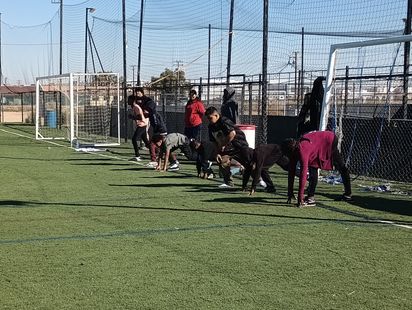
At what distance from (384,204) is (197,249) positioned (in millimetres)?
4117

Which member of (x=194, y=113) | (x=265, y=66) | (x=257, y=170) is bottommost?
(x=257, y=170)

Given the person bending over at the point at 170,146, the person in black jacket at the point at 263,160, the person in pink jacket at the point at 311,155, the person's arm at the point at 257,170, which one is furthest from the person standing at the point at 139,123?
the person in pink jacket at the point at 311,155

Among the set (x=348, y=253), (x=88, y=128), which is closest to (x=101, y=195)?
(x=348, y=253)

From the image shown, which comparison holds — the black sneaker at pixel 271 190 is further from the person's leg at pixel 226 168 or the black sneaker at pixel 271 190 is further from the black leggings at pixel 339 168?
the black leggings at pixel 339 168

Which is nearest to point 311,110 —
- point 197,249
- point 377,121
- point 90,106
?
Answer: point 377,121

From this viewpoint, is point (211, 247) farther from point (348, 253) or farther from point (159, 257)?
point (348, 253)

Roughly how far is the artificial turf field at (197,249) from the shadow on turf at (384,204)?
0.02 metres

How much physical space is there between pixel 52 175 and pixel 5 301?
8.24 meters

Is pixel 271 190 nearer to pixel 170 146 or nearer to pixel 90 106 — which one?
pixel 170 146

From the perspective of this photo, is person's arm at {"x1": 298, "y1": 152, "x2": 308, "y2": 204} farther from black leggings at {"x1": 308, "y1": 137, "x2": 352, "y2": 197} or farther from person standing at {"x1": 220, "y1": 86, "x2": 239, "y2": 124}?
person standing at {"x1": 220, "y1": 86, "x2": 239, "y2": 124}

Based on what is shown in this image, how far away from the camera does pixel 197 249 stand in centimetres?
620

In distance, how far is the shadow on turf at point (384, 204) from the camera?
8625 millimetres

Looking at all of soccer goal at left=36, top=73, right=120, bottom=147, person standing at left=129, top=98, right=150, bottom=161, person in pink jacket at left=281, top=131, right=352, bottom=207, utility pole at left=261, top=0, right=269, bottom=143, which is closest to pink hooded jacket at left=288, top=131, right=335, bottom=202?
person in pink jacket at left=281, top=131, right=352, bottom=207

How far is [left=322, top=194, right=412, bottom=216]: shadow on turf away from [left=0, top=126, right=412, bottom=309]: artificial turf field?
2 cm
